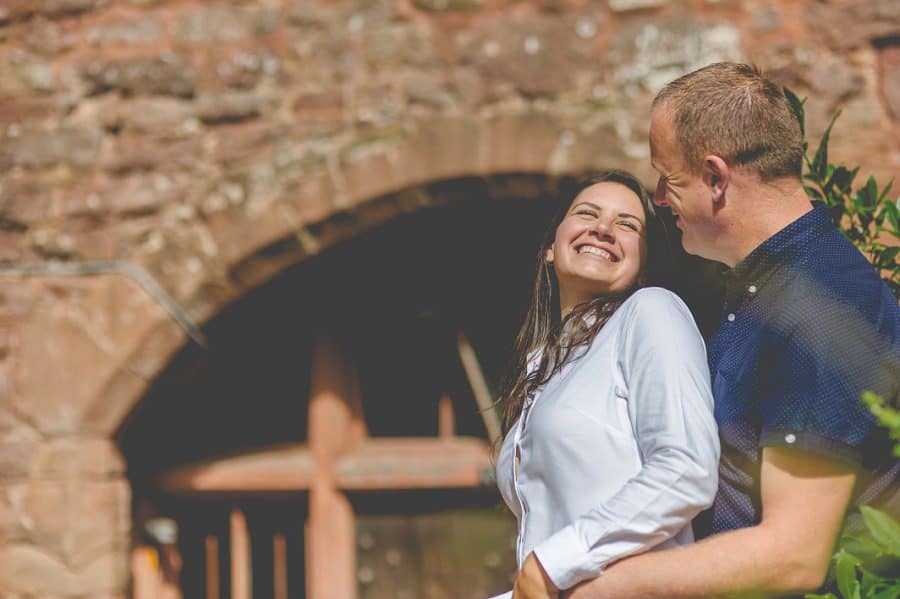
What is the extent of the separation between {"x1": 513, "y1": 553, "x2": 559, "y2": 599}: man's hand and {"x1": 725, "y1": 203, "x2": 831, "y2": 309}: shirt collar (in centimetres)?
47

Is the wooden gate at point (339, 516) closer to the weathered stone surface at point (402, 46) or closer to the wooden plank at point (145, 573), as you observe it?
the wooden plank at point (145, 573)

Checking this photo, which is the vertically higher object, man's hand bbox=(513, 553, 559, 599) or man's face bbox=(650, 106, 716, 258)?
man's face bbox=(650, 106, 716, 258)

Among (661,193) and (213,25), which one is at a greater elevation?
(213,25)

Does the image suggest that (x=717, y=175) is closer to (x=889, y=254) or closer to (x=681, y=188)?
(x=681, y=188)

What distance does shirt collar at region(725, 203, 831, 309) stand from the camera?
5.13ft

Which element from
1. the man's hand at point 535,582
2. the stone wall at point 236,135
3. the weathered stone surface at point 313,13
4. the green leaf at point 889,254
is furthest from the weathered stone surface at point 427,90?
the man's hand at point 535,582

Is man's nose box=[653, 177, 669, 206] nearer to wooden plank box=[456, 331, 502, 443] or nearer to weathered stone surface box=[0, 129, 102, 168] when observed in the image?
wooden plank box=[456, 331, 502, 443]

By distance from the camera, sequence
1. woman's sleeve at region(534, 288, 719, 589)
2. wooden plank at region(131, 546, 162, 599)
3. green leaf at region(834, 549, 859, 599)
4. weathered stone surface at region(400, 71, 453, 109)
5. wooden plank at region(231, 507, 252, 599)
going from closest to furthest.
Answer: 1. green leaf at region(834, 549, 859, 599)
2. woman's sleeve at region(534, 288, 719, 589)
3. weathered stone surface at region(400, 71, 453, 109)
4. wooden plank at region(131, 546, 162, 599)
5. wooden plank at region(231, 507, 252, 599)

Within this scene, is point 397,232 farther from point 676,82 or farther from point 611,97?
point 676,82

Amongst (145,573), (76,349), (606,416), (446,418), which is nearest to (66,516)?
(145,573)

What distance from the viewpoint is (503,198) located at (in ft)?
11.6

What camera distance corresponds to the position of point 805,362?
1.44 meters

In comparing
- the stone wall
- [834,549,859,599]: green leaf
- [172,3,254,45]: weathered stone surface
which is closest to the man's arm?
[834,549,859,599]: green leaf

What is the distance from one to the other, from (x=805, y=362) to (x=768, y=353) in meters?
0.07
